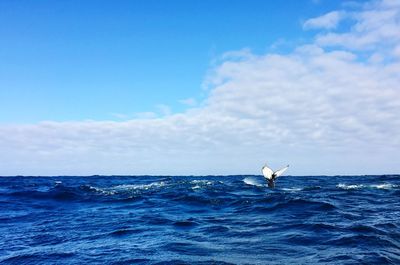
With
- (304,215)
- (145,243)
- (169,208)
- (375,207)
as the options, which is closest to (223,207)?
(169,208)

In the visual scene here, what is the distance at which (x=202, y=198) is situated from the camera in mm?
32594

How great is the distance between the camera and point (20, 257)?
14.0 m

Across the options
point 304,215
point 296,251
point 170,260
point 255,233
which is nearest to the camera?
point 170,260

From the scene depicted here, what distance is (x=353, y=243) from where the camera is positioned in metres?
14.8

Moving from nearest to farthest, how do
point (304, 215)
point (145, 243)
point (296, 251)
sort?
point (296, 251)
point (145, 243)
point (304, 215)

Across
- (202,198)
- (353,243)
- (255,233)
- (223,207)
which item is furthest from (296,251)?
(202,198)

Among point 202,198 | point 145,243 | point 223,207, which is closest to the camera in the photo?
point 145,243

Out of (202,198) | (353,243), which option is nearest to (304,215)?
(353,243)

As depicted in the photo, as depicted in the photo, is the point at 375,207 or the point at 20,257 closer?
the point at 20,257

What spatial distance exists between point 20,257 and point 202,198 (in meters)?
19.7

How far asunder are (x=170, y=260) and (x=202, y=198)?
19.7 metres

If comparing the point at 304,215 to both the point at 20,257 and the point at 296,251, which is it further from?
the point at 20,257

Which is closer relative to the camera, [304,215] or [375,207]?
[304,215]

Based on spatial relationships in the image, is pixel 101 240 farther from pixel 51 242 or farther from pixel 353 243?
pixel 353 243
